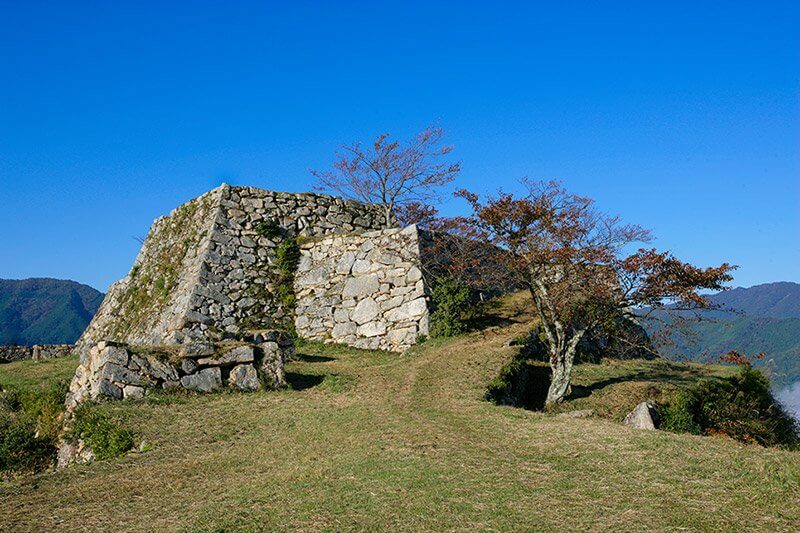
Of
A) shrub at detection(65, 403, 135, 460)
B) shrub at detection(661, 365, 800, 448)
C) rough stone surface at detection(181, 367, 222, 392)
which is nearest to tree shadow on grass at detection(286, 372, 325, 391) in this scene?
rough stone surface at detection(181, 367, 222, 392)

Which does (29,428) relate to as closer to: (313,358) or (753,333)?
(313,358)

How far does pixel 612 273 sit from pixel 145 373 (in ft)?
34.6

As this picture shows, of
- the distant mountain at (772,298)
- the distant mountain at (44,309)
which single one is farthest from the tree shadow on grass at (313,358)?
the distant mountain at (772,298)

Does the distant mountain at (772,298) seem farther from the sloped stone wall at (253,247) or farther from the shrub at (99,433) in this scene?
the shrub at (99,433)

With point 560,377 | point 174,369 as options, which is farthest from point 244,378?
point 560,377

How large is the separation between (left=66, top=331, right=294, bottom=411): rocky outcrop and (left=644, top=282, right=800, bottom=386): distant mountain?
891cm

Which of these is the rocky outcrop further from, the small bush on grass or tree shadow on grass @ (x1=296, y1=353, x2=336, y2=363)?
tree shadow on grass @ (x1=296, y1=353, x2=336, y2=363)

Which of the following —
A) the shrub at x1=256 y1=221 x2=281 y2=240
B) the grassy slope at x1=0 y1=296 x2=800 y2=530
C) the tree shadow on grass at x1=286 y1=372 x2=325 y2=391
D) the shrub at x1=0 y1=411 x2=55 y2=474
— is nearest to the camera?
the grassy slope at x1=0 y1=296 x2=800 y2=530

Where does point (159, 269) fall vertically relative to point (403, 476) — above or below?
above

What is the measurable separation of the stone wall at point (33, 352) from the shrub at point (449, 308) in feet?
51.3

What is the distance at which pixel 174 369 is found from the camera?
13883mm

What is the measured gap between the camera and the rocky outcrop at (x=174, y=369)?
13172mm

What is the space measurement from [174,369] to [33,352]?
51.5ft

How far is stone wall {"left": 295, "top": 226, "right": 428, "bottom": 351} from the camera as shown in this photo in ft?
70.6
